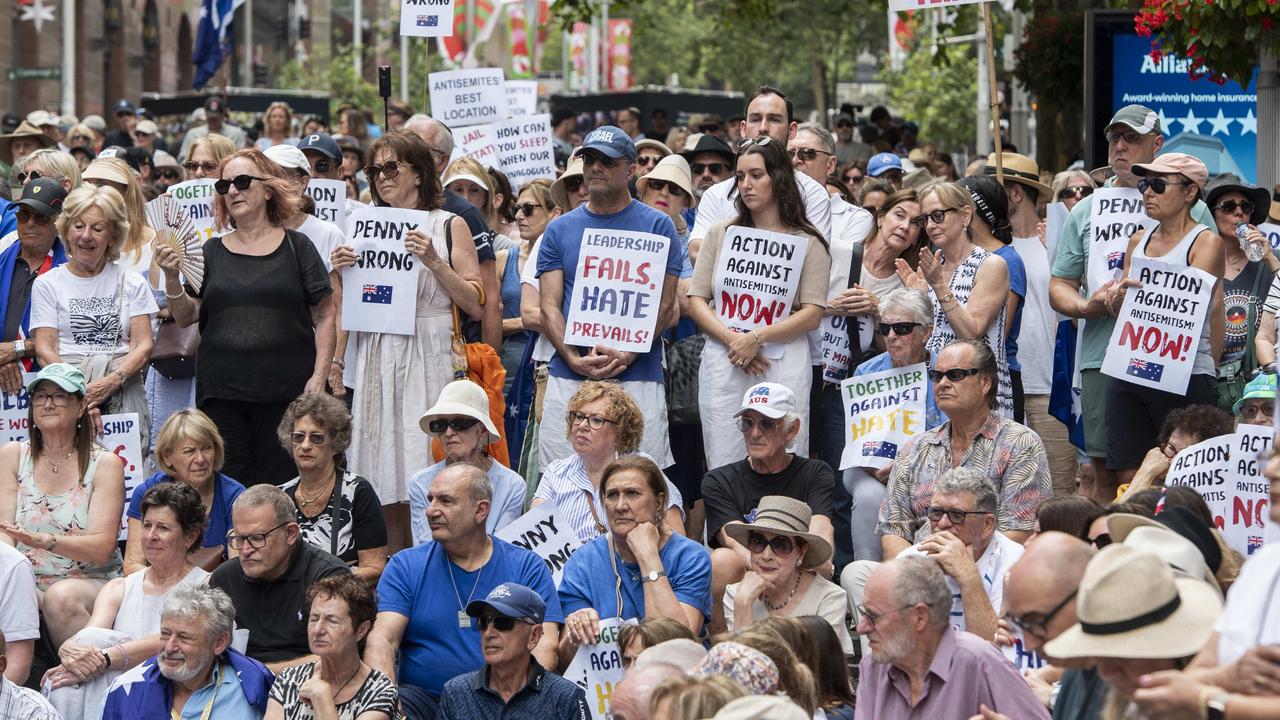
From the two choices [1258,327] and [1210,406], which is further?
[1258,327]

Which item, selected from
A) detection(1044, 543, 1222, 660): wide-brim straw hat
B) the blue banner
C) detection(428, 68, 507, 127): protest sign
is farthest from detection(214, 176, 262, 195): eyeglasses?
the blue banner

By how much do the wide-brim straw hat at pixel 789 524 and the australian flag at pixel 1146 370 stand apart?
1961mm

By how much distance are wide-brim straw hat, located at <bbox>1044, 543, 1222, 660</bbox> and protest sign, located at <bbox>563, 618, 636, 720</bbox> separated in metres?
3.29

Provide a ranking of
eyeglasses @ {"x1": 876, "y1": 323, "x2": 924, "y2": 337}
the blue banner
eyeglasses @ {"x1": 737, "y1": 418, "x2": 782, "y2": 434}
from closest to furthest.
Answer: eyeglasses @ {"x1": 737, "y1": 418, "x2": 782, "y2": 434} < eyeglasses @ {"x1": 876, "y1": 323, "x2": 924, "y2": 337} < the blue banner

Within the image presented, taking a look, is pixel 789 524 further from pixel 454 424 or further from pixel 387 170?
pixel 387 170

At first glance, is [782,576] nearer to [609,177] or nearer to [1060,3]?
[609,177]

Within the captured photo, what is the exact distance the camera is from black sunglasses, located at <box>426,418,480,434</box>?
30.4 feet

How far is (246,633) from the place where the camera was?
8.29 m

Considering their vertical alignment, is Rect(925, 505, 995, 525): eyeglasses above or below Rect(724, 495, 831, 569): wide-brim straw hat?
above

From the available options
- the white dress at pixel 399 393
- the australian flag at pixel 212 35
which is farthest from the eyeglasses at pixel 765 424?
the australian flag at pixel 212 35

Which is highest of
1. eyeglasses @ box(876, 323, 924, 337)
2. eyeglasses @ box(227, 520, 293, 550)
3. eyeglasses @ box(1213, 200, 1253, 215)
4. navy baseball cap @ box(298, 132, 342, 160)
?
navy baseball cap @ box(298, 132, 342, 160)

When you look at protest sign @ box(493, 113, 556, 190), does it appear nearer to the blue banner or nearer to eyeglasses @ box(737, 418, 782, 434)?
the blue banner

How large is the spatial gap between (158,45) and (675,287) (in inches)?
1765

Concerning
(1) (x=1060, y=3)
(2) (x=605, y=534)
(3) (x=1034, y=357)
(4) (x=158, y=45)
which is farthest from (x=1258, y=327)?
(4) (x=158, y=45)
